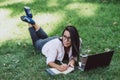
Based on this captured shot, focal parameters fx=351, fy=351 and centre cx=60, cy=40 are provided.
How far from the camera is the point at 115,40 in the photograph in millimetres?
7090

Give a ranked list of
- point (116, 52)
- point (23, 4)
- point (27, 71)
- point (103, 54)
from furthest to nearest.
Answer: point (23, 4) < point (116, 52) < point (27, 71) < point (103, 54)

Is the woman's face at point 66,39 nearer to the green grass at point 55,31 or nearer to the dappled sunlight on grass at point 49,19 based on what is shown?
the green grass at point 55,31

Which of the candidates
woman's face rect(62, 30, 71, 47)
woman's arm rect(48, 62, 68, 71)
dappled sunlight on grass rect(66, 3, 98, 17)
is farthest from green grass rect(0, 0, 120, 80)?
woman's face rect(62, 30, 71, 47)

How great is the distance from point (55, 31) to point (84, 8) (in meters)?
1.86

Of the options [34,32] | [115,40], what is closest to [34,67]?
[34,32]

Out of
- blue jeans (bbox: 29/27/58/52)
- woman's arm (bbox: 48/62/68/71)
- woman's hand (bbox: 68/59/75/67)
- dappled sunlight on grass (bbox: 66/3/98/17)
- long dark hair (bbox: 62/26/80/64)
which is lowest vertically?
dappled sunlight on grass (bbox: 66/3/98/17)

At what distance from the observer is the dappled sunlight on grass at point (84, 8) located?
899 centimetres

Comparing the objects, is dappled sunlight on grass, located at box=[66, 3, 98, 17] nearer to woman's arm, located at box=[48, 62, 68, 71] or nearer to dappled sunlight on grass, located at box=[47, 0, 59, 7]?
dappled sunlight on grass, located at box=[47, 0, 59, 7]

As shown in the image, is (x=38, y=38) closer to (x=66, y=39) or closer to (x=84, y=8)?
(x=66, y=39)

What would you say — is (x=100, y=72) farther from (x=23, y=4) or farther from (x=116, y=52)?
(x=23, y=4)

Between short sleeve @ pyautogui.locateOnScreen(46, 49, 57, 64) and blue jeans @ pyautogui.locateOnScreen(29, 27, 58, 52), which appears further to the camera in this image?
blue jeans @ pyautogui.locateOnScreen(29, 27, 58, 52)

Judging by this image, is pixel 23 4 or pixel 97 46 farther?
pixel 23 4

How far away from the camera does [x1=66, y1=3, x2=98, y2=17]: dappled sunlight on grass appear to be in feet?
29.5

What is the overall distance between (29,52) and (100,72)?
1.63 meters
